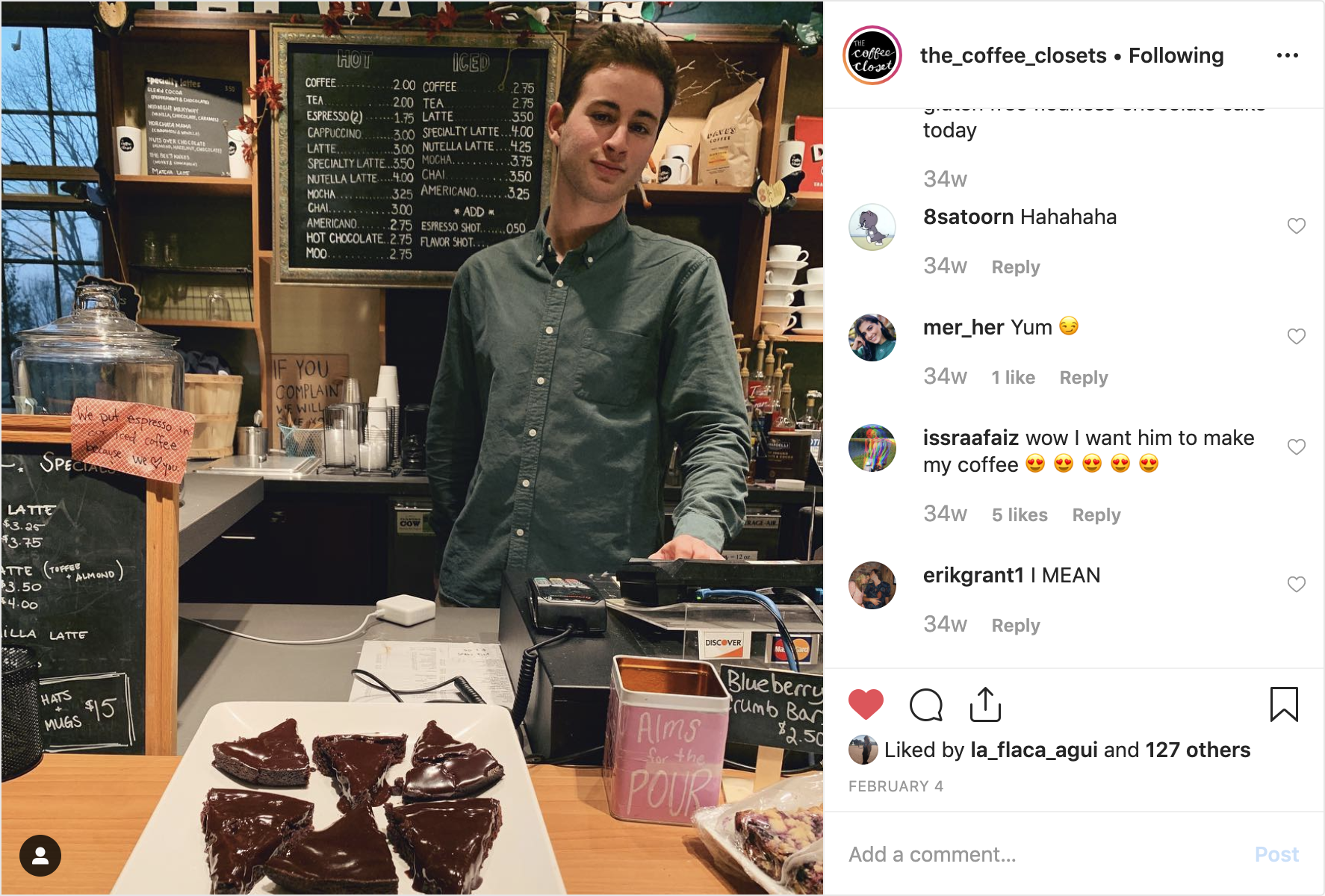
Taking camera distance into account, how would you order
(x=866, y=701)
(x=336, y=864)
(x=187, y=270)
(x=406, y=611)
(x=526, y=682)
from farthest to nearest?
1. (x=187, y=270)
2. (x=406, y=611)
3. (x=526, y=682)
4. (x=336, y=864)
5. (x=866, y=701)

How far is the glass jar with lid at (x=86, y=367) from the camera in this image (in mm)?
1004

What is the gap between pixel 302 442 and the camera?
3.06 meters

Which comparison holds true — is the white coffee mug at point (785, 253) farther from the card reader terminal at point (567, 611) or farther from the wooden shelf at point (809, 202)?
the card reader terminal at point (567, 611)

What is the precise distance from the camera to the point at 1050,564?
1.54ft

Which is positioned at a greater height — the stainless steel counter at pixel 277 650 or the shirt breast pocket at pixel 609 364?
the shirt breast pocket at pixel 609 364

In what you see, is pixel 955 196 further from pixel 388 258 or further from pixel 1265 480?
pixel 388 258

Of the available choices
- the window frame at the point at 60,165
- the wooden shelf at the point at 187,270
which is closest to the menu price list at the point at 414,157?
the wooden shelf at the point at 187,270

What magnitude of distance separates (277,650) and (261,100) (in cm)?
246

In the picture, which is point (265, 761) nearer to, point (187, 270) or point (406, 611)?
point (406, 611)

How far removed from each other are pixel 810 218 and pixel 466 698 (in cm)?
273

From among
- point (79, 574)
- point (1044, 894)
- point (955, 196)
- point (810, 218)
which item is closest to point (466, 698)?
point (79, 574)

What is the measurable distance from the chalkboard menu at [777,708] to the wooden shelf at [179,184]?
9.43 ft

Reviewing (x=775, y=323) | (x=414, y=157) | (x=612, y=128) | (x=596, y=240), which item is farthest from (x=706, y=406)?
(x=414, y=157)

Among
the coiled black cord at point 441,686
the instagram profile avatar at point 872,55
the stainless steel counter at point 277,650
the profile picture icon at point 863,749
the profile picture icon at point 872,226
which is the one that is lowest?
the stainless steel counter at point 277,650
